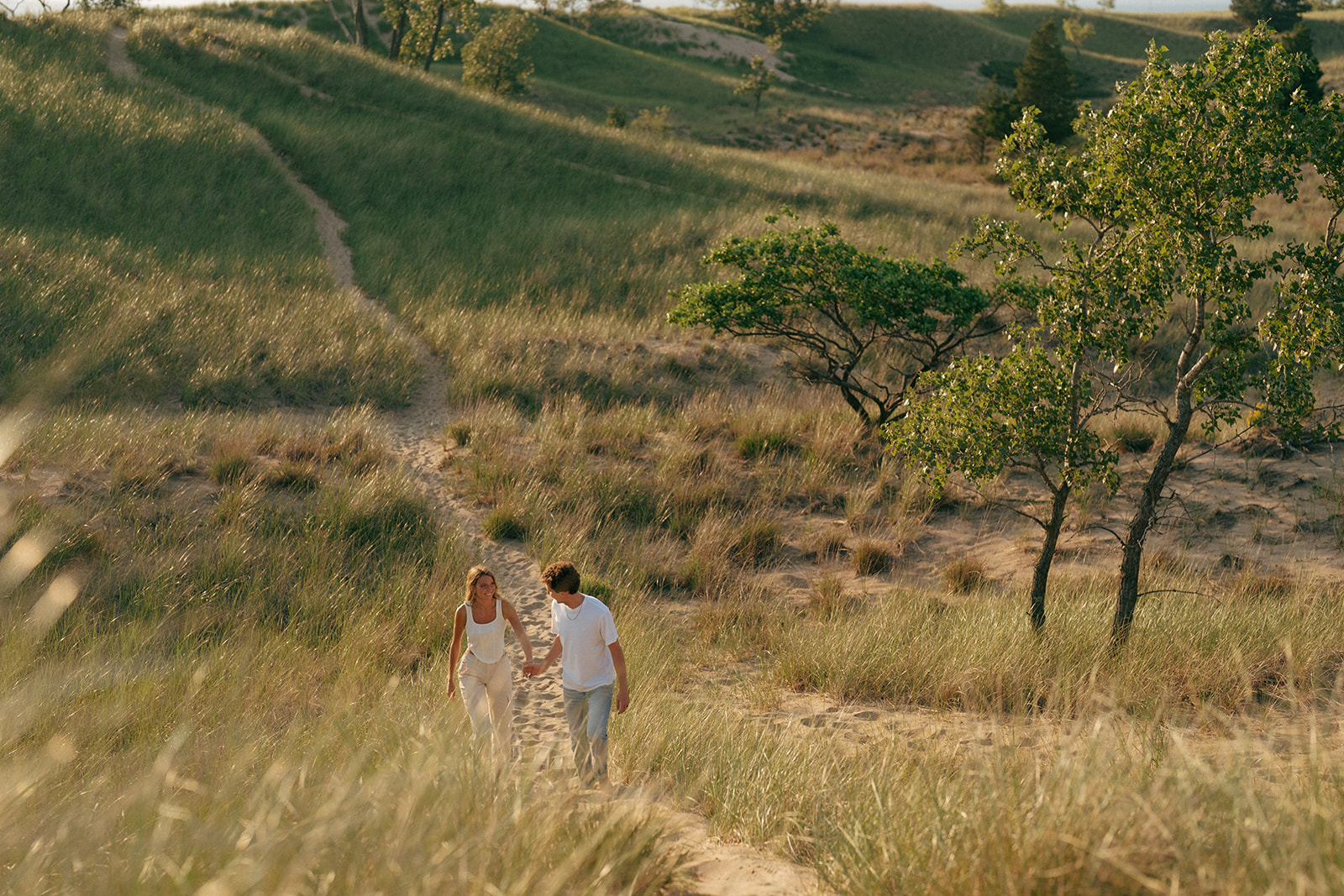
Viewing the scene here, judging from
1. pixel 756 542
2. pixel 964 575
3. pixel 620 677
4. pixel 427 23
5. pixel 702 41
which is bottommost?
pixel 756 542

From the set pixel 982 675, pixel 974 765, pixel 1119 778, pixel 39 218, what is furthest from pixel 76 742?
pixel 39 218

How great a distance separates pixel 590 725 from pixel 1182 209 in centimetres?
554

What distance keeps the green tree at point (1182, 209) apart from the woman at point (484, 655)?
4643 mm

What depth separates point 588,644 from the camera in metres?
4.71

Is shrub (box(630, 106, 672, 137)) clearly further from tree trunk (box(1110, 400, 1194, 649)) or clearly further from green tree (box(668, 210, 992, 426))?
tree trunk (box(1110, 400, 1194, 649))

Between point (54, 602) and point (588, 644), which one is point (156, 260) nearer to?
point (54, 602)

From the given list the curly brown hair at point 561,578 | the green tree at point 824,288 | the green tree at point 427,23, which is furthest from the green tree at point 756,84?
the curly brown hair at point 561,578

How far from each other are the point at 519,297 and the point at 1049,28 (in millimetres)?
34534

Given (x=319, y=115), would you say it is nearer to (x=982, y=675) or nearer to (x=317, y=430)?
(x=317, y=430)

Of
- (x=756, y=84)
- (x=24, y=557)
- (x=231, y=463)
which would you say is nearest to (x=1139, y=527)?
(x=231, y=463)

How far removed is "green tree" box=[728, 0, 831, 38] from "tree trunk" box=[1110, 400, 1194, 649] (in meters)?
82.6

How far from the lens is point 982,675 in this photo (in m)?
5.97

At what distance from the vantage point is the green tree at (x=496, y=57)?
40344mm

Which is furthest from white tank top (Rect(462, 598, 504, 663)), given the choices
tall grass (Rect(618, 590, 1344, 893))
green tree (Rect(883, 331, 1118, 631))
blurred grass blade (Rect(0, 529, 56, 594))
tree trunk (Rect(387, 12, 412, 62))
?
tree trunk (Rect(387, 12, 412, 62))
